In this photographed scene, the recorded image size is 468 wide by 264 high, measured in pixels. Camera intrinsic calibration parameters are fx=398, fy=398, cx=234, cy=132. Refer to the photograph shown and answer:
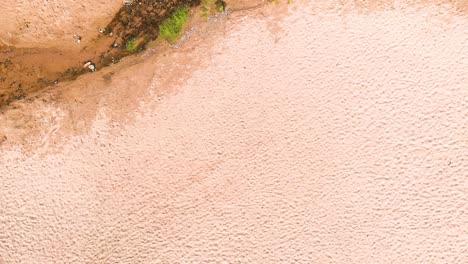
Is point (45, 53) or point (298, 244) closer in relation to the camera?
point (298, 244)

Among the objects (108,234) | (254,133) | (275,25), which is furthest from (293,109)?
(108,234)

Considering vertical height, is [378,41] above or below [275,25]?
below

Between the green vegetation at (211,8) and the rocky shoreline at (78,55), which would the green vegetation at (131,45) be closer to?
the rocky shoreline at (78,55)

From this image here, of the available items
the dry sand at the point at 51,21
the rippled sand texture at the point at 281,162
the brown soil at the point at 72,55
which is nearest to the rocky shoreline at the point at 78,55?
the brown soil at the point at 72,55

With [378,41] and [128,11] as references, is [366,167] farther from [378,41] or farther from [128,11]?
[128,11]

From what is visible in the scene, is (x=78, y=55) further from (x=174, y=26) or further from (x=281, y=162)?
(x=281, y=162)

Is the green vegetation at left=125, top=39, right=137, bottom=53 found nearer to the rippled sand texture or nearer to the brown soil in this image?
the brown soil

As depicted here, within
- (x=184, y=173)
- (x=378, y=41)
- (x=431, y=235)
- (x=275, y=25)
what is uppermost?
(x=275, y=25)

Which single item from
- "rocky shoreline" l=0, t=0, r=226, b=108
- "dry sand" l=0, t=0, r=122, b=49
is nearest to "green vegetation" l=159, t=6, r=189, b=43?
"rocky shoreline" l=0, t=0, r=226, b=108
